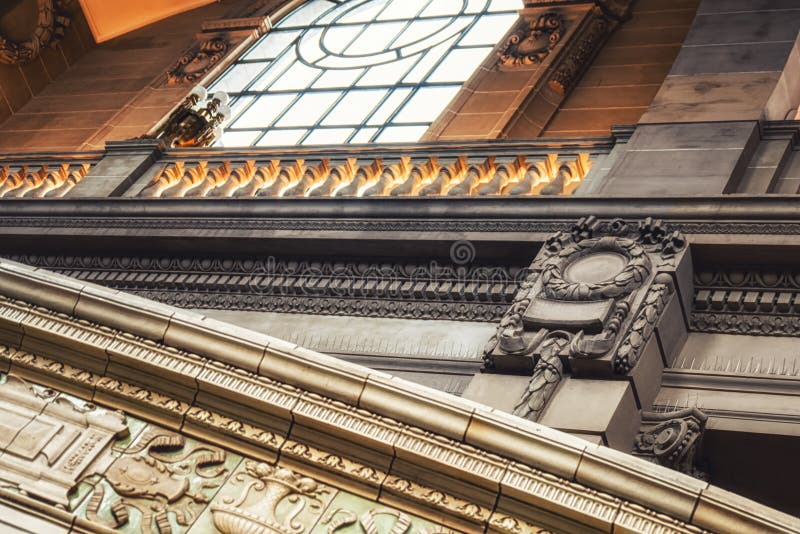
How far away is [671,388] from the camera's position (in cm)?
972

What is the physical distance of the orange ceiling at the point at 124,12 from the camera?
2022 cm

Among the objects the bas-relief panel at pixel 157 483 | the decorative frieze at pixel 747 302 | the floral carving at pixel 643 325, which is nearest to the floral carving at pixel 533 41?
the decorative frieze at pixel 747 302

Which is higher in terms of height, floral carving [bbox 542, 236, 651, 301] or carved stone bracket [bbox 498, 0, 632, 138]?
carved stone bracket [bbox 498, 0, 632, 138]

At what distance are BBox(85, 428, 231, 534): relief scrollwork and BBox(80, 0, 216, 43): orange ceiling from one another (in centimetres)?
1390

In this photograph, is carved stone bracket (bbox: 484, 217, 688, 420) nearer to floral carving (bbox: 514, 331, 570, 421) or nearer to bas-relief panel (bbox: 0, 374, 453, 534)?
floral carving (bbox: 514, 331, 570, 421)

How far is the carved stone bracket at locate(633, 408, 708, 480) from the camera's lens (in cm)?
895

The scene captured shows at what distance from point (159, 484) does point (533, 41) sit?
9347mm

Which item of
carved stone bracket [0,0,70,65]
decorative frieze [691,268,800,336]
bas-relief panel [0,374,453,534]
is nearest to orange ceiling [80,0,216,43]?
carved stone bracket [0,0,70,65]

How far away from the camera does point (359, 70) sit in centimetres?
1684

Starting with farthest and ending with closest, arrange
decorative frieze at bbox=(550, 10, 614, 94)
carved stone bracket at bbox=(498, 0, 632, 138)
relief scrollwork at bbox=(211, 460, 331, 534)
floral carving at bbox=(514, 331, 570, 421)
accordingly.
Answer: decorative frieze at bbox=(550, 10, 614, 94) < carved stone bracket at bbox=(498, 0, 632, 138) < floral carving at bbox=(514, 331, 570, 421) < relief scrollwork at bbox=(211, 460, 331, 534)

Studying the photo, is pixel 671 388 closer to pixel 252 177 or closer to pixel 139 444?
pixel 139 444

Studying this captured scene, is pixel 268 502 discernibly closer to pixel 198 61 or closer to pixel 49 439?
pixel 49 439

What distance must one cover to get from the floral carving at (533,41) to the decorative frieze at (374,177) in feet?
9.20

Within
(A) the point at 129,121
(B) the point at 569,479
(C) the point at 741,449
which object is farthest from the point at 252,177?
(B) the point at 569,479
